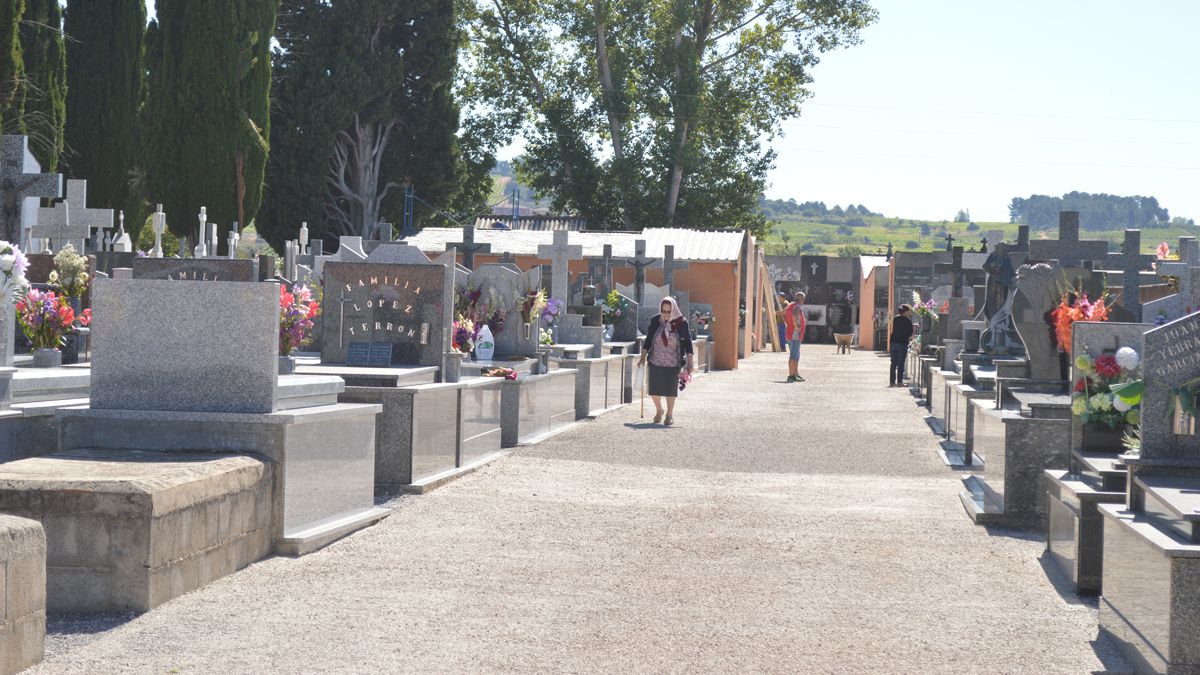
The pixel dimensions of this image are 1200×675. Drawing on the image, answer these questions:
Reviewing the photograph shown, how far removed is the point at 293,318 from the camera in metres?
11.0

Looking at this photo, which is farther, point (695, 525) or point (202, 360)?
point (695, 525)

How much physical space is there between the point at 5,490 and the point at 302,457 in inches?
74.6

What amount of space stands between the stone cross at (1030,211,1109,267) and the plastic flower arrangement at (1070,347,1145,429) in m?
6.19

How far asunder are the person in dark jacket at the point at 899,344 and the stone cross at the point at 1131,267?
9.51m

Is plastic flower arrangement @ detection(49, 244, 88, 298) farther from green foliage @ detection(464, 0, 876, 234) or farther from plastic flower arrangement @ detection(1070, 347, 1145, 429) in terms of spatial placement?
green foliage @ detection(464, 0, 876, 234)

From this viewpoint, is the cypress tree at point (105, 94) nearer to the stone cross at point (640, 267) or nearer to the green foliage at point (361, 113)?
the green foliage at point (361, 113)

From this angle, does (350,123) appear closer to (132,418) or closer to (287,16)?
(287,16)

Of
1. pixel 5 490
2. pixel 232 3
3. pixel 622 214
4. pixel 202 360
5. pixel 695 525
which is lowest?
pixel 695 525

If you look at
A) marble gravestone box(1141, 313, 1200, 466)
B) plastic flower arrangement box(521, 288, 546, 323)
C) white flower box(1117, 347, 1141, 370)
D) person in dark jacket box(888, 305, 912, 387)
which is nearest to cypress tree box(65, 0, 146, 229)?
person in dark jacket box(888, 305, 912, 387)

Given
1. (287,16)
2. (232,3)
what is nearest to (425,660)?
(232,3)

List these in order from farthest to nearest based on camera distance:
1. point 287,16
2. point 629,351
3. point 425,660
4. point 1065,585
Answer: point 287,16 < point 629,351 < point 1065,585 < point 425,660

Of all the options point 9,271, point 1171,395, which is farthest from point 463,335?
point 1171,395

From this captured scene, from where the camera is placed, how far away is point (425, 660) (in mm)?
5410

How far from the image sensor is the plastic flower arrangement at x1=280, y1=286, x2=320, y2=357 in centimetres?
1097
